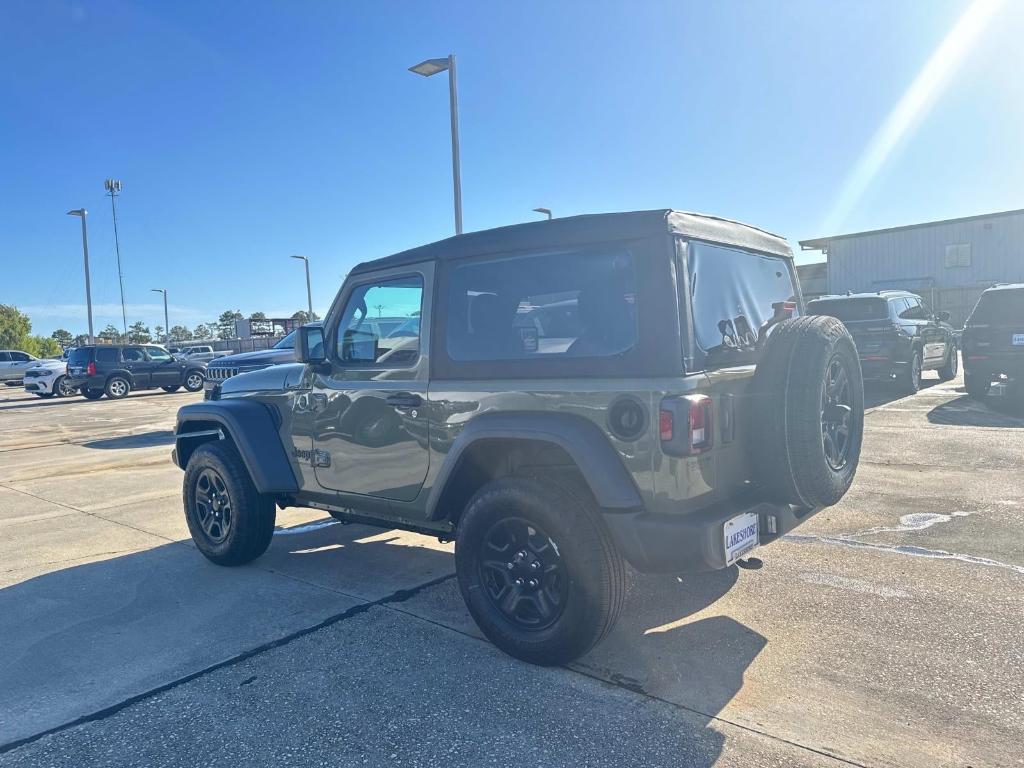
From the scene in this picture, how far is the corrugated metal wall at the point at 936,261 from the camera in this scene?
28.6 m

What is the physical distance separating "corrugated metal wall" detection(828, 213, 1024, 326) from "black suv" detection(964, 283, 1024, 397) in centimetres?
1918

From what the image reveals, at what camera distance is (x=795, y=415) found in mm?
3221

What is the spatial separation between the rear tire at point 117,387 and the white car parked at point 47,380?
2.54 meters

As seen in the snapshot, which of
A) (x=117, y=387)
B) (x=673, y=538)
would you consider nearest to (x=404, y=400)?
(x=673, y=538)

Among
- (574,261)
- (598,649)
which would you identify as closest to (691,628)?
(598,649)

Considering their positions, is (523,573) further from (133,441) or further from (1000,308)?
(133,441)

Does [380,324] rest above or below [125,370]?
above

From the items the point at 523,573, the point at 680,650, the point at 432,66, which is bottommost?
the point at 680,650

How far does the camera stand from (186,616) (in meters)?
4.18

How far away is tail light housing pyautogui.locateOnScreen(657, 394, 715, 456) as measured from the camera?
293 cm

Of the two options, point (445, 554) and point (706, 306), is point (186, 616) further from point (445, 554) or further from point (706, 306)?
point (706, 306)

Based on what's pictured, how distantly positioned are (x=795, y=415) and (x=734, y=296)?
76cm

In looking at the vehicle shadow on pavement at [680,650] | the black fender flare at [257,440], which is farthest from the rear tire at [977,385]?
the black fender flare at [257,440]

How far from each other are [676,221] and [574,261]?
1.60ft
